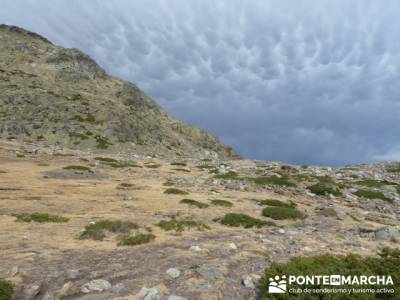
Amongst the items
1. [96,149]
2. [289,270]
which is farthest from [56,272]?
[96,149]

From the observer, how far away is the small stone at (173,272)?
9016mm

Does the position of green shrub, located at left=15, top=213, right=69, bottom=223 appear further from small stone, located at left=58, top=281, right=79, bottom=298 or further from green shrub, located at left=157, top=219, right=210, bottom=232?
small stone, located at left=58, top=281, right=79, bottom=298

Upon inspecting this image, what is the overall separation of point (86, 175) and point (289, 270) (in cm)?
2765

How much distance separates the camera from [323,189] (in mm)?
30062

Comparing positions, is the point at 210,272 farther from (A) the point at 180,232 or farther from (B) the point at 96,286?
(A) the point at 180,232

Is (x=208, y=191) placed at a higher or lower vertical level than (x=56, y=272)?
higher

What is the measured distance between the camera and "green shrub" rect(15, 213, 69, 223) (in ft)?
48.3

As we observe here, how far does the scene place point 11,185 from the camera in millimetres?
23188

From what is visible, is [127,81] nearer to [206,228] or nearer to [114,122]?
[114,122]

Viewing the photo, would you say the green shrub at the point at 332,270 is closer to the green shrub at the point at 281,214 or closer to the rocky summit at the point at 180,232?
the rocky summit at the point at 180,232

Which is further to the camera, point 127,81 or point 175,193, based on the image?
point 127,81

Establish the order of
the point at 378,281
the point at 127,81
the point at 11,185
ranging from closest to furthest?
the point at 378,281 → the point at 11,185 → the point at 127,81

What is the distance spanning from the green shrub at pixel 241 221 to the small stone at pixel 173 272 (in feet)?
25.4

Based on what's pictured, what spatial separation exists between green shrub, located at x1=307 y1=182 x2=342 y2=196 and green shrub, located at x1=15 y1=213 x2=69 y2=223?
23.2 m
